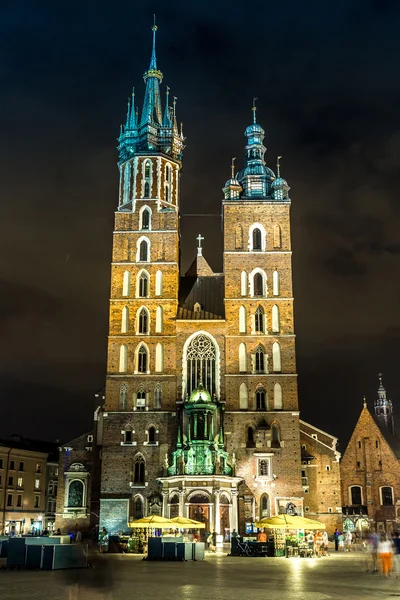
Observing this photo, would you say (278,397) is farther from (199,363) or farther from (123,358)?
(123,358)

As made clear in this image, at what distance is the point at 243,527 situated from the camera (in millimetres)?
50188

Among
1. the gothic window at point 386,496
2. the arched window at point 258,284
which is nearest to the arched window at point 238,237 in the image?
the arched window at point 258,284

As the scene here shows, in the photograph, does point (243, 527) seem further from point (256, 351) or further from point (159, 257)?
point (159, 257)

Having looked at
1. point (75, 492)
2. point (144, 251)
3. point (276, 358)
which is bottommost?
point (75, 492)

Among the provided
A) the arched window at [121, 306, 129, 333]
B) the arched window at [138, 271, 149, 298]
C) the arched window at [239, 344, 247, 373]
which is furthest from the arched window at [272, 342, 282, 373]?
the arched window at [121, 306, 129, 333]

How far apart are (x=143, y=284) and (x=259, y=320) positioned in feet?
32.3

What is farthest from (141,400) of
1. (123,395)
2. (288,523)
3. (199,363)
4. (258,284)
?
(288,523)

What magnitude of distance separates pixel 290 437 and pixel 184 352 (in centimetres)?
1044

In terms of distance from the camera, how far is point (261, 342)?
54875 millimetres

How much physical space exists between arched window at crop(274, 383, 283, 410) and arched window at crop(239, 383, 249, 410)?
7.10 ft

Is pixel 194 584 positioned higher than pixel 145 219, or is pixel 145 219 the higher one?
pixel 145 219

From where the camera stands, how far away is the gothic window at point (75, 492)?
57.2 metres

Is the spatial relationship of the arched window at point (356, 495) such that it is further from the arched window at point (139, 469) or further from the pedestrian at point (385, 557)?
the pedestrian at point (385, 557)

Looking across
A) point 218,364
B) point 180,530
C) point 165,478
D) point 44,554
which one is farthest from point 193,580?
point 218,364
